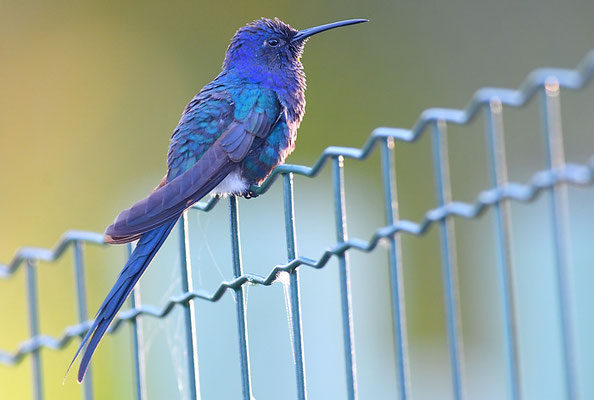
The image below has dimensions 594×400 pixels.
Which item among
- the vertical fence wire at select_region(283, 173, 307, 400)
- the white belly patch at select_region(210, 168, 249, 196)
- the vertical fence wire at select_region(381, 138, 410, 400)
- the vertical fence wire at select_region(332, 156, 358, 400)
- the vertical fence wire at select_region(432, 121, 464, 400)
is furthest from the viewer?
the white belly patch at select_region(210, 168, 249, 196)

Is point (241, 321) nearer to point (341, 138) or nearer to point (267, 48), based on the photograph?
point (267, 48)

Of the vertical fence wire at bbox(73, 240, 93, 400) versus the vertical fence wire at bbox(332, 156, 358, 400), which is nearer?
the vertical fence wire at bbox(332, 156, 358, 400)

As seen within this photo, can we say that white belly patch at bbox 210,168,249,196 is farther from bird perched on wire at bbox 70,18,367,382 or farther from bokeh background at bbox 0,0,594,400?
bokeh background at bbox 0,0,594,400

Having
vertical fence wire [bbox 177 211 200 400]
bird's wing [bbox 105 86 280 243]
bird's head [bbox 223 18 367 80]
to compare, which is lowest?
vertical fence wire [bbox 177 211 200 400]

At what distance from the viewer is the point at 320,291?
5230 millimetres

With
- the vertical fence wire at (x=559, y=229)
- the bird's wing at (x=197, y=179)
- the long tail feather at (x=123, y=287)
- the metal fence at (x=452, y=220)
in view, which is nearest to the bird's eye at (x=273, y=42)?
the bird's wing at (x=197, y=179)

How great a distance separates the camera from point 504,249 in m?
1.35

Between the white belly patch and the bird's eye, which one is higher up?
A: the bird's eye

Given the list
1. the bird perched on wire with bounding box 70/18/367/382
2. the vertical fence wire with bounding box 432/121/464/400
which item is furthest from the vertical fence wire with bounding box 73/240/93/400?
the vertical fence wire with bounding box 432/121/464/400

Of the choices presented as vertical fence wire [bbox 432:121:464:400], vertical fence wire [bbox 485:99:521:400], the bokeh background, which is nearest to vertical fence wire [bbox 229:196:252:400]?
vertical fence wire [bbox 432:121:464:400]

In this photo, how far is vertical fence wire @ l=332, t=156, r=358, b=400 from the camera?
1692 mm

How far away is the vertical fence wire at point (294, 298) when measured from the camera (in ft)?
6.00

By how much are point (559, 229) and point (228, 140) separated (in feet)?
4.78

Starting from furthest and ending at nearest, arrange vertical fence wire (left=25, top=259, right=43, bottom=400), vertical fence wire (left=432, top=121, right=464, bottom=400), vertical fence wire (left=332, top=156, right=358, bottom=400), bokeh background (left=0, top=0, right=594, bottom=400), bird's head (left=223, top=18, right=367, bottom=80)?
bokeh background (left=0, top=0, right=594, bottom=400)
bird's head (left=223, top=18, right=367, bottom=80)
vertical fence wire (left=25, top=259, right=43, bottom=400)
vertical fence wire (left=332, top=156, right=358, bottom=400)
vertical fence wire (left=432, top=121, right=464, bottom=400)
